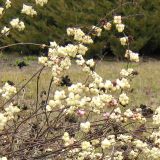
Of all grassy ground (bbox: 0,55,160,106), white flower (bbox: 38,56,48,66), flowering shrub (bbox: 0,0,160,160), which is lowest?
grassy ground (bbox: 0,55,160,106)

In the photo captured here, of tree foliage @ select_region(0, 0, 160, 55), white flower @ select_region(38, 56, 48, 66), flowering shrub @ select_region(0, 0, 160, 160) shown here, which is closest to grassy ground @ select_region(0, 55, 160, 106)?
tree foliage @ select_region(0, 0, 160, 55)

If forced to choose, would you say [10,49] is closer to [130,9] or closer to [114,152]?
[130,9]

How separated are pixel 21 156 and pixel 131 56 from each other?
0.79 m

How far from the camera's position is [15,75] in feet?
28.4

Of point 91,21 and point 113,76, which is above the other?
point 91,21

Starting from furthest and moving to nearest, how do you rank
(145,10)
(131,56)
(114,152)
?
1. (145,10)
2. (114,152)
3. (131,56)

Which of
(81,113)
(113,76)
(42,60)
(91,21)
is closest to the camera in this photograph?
(42,60)

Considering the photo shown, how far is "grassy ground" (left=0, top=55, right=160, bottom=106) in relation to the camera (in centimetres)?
749

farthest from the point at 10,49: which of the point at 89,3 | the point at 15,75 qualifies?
the point at 15,75

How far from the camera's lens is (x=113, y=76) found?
872 cm

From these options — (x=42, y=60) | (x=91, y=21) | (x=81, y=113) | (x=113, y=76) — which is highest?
(x=42, y=60)

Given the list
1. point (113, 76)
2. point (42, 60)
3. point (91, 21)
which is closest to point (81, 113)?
point (42, 60)

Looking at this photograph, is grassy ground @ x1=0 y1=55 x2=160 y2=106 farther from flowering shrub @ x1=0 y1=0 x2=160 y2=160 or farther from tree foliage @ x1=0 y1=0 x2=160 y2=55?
flowering shrub @ x1=0 y1=0 x2=160 y2=160

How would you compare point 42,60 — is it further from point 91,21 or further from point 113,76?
point 91,21
